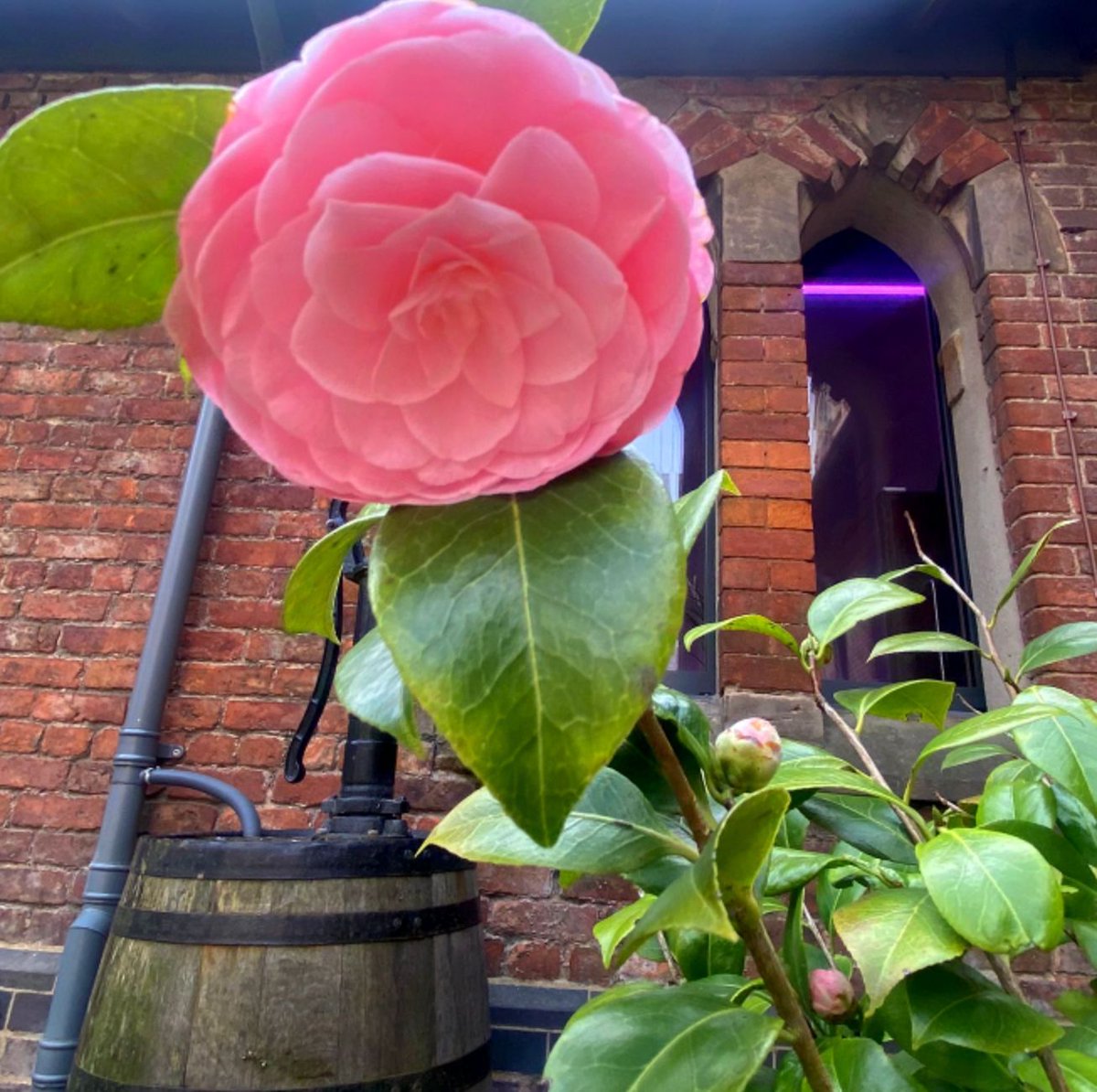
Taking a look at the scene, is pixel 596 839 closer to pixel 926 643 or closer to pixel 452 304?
pixel 452 304

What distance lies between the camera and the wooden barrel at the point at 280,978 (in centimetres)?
96

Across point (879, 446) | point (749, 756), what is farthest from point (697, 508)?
point (879, 446)

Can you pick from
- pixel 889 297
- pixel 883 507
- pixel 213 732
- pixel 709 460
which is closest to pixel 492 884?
pixel 213 732

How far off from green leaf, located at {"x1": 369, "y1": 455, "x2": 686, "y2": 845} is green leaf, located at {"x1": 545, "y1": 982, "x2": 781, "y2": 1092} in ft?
0.91

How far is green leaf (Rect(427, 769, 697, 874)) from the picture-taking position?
425 millimetres

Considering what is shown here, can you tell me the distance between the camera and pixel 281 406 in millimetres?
254

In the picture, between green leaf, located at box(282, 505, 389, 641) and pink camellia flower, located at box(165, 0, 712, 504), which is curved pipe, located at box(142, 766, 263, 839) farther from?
pink camellia flower, located at box(165, 0, 712, 504)

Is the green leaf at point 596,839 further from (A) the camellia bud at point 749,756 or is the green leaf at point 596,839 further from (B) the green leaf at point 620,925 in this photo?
(B) the green leaf at point 620,925

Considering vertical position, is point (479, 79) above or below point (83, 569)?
below

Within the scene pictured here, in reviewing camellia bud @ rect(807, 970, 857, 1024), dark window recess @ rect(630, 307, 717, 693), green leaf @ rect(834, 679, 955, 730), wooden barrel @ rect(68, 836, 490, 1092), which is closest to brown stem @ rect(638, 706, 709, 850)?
camellia bud @ rect(807, 970, 857, 1024)

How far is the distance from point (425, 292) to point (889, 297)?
9.26 feet

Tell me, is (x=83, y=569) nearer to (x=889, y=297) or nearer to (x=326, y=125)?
(x=326, y=125)

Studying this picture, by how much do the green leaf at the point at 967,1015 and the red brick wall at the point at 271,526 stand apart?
1306mm

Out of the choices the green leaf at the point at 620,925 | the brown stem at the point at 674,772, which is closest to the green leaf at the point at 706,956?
the green leaf at the point at 620,925
